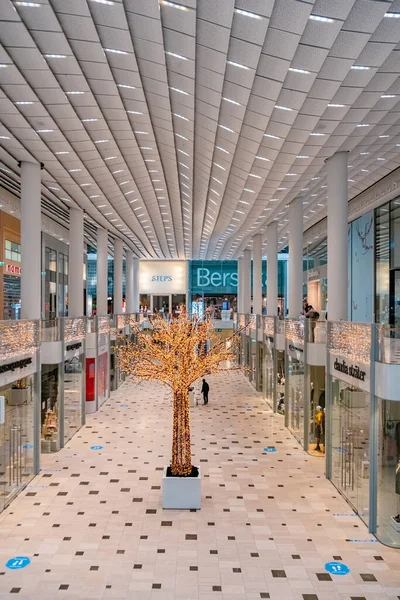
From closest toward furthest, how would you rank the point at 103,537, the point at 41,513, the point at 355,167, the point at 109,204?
the point at 103,537 → the point at 41,513 → the point at 355,167 → the point at 109,204

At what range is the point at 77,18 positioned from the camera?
6.52 m

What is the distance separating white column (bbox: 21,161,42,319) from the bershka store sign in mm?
7431

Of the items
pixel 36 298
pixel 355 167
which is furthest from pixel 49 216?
pixel 355 167

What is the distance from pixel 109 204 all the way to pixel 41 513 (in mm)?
12353

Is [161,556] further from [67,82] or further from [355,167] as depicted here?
[355,167]

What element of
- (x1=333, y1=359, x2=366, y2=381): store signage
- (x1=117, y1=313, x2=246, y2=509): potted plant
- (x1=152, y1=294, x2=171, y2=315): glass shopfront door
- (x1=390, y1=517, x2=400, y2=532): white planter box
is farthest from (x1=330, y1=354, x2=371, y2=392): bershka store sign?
(x1=152, y1=294, x2=171, y2=315): glass shopfront door

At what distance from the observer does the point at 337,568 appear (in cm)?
729

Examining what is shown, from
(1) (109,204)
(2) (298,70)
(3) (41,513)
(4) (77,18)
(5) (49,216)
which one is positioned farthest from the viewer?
(5) (49,216)

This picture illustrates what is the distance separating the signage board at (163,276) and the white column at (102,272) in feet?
62.4

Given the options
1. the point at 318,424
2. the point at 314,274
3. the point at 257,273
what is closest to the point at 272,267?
the point at 257,273

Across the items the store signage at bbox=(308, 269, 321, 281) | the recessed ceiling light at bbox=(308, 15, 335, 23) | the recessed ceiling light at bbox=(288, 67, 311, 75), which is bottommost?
the store signage at bbox=(308, 269, 321, 281)

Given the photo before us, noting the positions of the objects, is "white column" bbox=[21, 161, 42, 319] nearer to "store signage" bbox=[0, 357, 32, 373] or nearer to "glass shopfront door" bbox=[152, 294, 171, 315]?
"store signage" bbox=[0, 357, 32, 373]

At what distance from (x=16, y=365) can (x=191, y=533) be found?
4.77m

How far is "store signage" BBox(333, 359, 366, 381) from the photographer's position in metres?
9.16
